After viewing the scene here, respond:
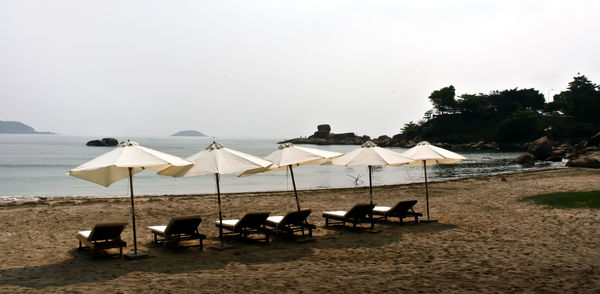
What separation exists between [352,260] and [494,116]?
369 feet

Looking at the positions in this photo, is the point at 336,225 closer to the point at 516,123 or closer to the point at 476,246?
the point at 476,246

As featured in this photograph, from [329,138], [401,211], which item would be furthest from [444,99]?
[401,211]

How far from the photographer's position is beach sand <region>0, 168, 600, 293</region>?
655 cm

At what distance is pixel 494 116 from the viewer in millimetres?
A: 110188

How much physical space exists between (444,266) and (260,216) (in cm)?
426

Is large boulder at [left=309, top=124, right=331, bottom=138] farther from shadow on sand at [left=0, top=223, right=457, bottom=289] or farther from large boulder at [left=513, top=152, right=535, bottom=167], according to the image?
shadow on sand at [left=0, top=223, right=457, bottom=289]

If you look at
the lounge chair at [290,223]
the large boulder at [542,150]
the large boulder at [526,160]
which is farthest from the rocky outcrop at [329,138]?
the lounge chair at [290,223]

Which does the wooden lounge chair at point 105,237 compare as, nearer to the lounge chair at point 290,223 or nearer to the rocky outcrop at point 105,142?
the lounge chair at point 290,223

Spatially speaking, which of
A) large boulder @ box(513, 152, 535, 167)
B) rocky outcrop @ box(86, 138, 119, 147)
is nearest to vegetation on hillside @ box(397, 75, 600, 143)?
large boulder @ box(513, 152, 535, 167)

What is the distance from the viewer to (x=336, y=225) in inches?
488

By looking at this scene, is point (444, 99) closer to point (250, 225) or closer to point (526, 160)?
point (526, 160)

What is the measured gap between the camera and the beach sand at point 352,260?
6555 millimetres

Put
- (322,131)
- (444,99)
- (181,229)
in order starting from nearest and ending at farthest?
(181,229)
(444,99)
(322,131)

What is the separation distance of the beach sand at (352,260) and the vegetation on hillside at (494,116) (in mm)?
89445
